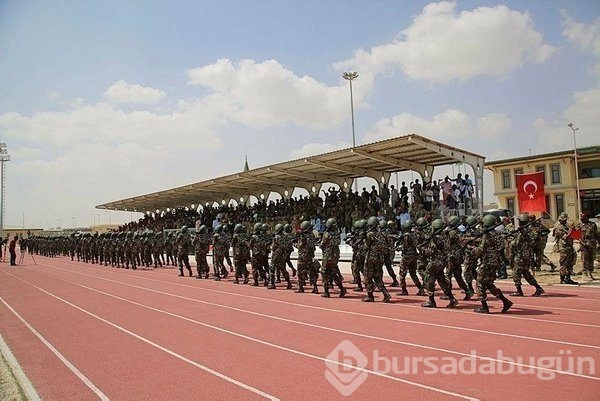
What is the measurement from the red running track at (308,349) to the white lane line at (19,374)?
0.35ft

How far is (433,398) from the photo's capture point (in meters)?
4.54

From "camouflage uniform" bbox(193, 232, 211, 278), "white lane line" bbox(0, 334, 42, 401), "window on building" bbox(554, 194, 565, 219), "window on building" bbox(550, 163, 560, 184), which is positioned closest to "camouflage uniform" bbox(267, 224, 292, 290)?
"camouflage uniform" bbox(193, 232, 211, 278)

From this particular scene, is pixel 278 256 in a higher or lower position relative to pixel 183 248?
lower

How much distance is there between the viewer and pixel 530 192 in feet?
53.3

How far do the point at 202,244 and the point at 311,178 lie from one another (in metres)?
9.92

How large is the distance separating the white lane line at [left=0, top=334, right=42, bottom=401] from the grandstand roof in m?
13.5

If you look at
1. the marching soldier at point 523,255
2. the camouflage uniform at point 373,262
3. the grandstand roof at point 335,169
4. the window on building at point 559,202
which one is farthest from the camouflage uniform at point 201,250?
the window on building at point 559,202

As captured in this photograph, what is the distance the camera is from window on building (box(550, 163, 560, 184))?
3625 centimetres

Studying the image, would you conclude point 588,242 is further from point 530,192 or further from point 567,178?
point 567,178

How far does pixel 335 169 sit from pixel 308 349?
16.6m

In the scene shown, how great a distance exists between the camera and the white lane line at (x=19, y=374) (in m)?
5.22

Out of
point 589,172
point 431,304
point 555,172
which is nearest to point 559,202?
point 555,172

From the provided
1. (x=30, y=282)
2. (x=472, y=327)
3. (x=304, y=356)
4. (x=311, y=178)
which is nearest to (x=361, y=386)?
(x=304, y=356)

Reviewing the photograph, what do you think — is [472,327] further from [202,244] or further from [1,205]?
[1,205]
